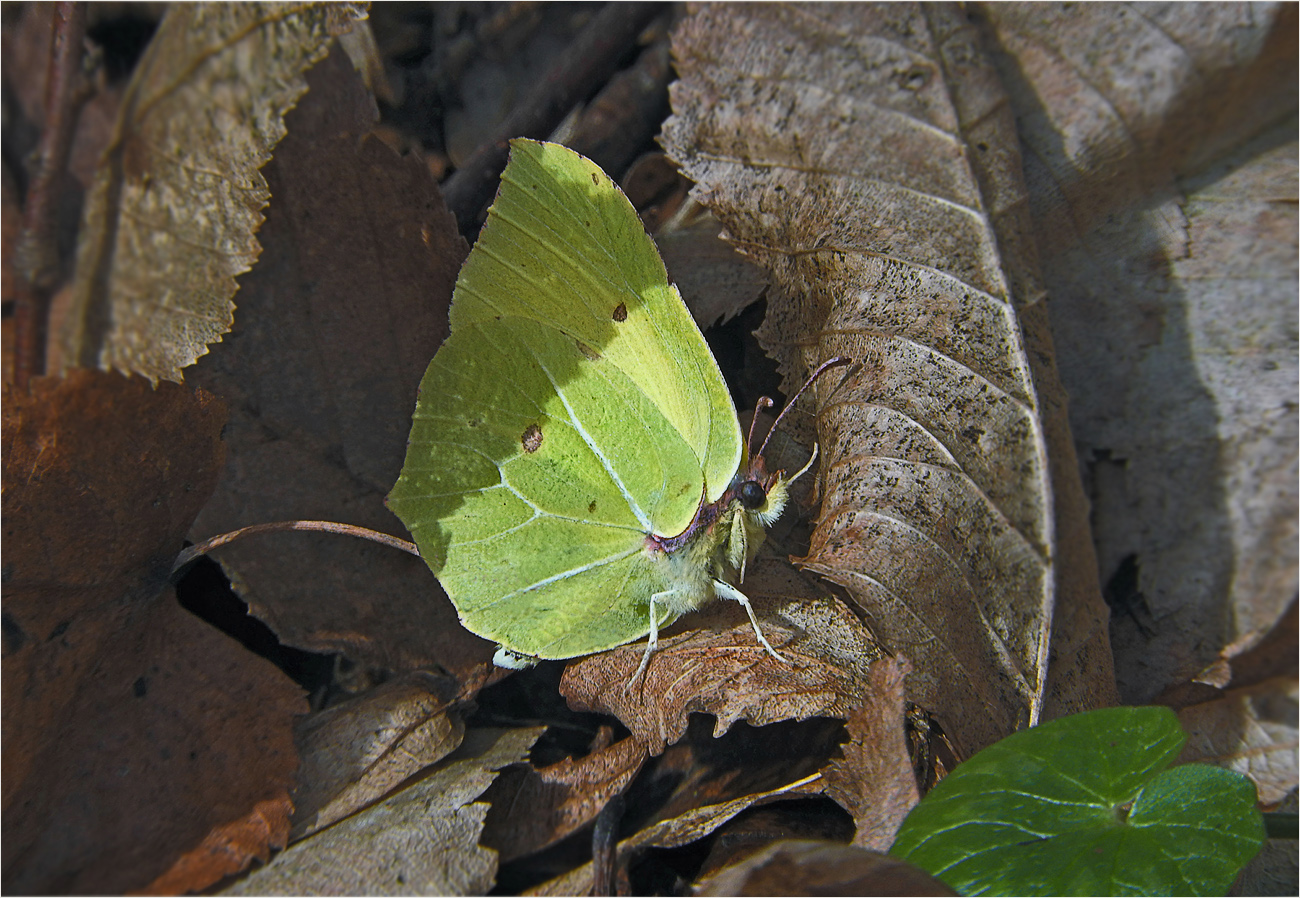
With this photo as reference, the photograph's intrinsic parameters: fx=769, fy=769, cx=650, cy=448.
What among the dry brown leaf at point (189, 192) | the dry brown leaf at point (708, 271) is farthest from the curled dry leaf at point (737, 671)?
the dry brown leaf at point (189, 192)

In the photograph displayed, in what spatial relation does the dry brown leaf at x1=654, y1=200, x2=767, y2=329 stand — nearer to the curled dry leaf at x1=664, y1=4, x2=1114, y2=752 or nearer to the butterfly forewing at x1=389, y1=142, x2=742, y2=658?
the curled dry leaf at x1=664, y1=4, x2=1114, y2=752

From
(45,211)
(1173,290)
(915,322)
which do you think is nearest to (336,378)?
(45,211)

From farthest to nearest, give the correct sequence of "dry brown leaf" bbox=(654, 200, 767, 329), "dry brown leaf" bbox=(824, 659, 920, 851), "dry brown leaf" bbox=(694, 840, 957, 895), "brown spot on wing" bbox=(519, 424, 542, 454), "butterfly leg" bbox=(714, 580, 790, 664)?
1. "dry brown leaf" bbox=(654, 200, 767, 329)
2. "brown spot on wing" bbox=(519, 424, 542, 454)
3. "butterfly leg" bbox=(714, 580, 790, 664)
4. "dry brown leaf" bbox=(824, 659, 920, 851)
5. "dry brown leaf" bbox=(694, 840, 957, 895)

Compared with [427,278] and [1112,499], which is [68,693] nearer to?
[427,278]

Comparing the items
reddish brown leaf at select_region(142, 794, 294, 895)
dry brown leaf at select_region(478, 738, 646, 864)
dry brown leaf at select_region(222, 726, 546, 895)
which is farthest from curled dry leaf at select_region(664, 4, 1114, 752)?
reddish brown leaf at select_region(142, 794, 294, 895)

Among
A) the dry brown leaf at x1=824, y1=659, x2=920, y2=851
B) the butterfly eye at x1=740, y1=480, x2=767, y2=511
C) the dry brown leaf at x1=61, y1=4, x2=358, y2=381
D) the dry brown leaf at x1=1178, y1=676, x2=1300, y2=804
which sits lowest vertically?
the dry brown leaf at x1=61, y1=4, x2=358, y2=381

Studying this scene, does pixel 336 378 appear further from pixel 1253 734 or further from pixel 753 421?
pixel 1253 734

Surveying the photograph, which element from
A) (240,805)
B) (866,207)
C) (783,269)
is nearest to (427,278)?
(783,269)

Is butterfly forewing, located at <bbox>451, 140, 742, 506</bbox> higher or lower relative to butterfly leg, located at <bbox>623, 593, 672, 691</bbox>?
higher
